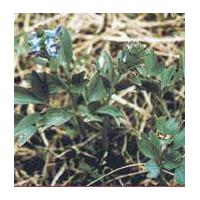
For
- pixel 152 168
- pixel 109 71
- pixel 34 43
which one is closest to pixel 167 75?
pixel 109 71

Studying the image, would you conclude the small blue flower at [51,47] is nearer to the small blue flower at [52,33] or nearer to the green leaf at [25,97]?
the small blue flower at [52,33]

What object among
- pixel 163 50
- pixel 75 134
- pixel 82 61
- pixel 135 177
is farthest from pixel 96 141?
pixel 163 50

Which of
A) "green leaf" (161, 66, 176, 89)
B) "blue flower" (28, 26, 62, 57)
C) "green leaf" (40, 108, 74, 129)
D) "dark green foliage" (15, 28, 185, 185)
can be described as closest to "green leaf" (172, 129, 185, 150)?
"dark green foliage" (15, 28, 185, 185)

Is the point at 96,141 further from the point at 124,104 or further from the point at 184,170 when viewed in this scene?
the point at 184,170

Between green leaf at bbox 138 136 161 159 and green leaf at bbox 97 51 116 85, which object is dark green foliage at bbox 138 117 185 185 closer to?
green leaf at bbox 138 136 161 159

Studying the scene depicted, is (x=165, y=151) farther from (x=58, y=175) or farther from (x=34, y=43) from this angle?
(x=34, y=43)
